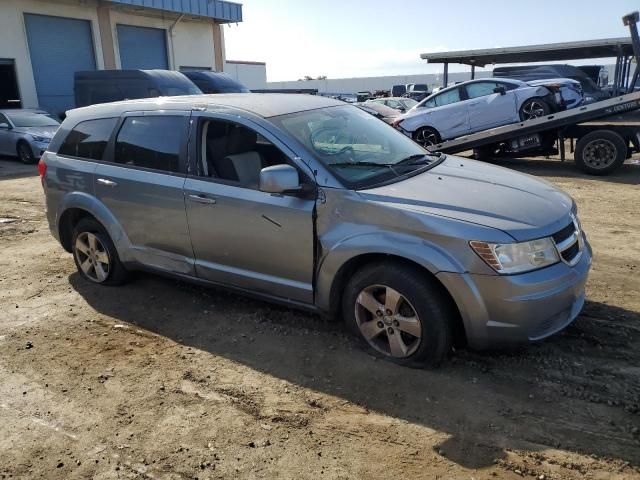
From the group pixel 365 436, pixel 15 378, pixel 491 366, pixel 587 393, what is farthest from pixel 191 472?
pixel 587 393

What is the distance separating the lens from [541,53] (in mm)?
22016

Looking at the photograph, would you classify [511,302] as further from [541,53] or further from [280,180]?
[541,53]

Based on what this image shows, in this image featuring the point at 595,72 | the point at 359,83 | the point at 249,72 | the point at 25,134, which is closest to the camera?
the point at 25,134

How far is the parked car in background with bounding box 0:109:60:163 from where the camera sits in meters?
13.9

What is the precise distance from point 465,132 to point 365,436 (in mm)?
10885

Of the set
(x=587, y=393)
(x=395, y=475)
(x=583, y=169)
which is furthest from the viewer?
(x=583, y=169)

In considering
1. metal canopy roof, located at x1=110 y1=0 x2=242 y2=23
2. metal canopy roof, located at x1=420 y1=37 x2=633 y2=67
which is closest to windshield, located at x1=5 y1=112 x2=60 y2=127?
metal canopy roof, located at x1=110 y1=0 x2=242 y2=23

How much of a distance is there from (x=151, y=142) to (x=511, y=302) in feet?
10.2

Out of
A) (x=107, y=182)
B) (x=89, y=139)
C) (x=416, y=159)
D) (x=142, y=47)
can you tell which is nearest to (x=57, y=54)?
(x=142, y=47)

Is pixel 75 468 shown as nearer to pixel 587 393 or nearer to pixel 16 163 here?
pixel 587 393

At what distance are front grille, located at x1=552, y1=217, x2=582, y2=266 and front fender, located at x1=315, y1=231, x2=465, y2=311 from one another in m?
0.68

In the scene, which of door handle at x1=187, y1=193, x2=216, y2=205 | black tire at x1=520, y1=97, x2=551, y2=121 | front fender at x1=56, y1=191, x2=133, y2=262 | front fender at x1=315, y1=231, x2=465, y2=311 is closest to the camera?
front fender at x1=315, y1=231, x2=465, y2=311

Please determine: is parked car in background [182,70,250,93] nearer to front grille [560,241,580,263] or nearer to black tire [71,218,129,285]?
black tire [71,218,129,285]

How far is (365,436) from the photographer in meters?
2.88
